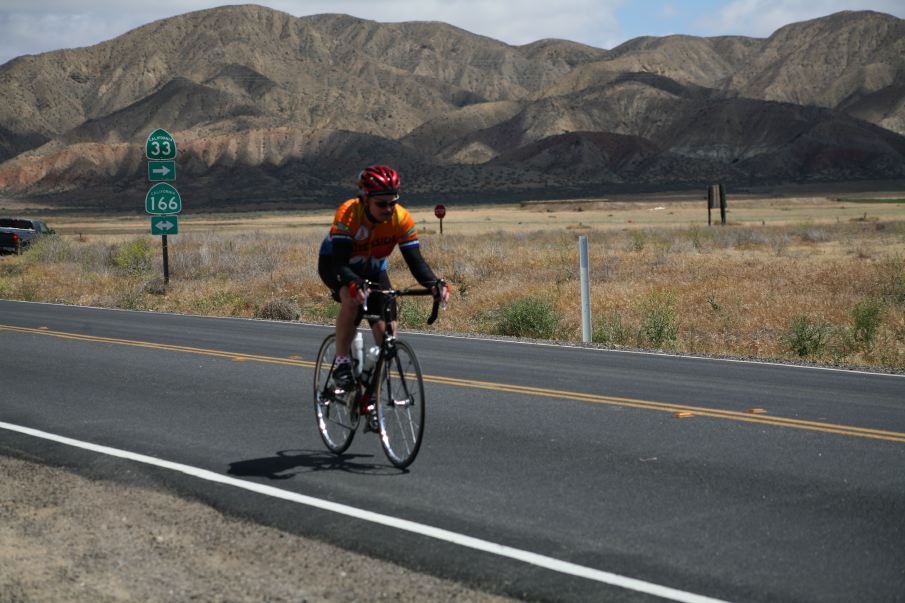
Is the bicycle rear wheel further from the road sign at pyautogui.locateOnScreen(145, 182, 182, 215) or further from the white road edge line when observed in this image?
the road sign at pyautogui.locateOnScreen(145, 182, 182, 215)

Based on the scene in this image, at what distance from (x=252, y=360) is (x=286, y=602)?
30.5 feet

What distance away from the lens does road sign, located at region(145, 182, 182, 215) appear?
28.8m

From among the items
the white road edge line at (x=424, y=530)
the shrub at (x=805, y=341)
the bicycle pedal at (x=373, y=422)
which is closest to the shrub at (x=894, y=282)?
the shrub at (x=805, y=341)

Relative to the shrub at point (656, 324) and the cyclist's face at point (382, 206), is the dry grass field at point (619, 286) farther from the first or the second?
the cyclist's face at point (382, 206)

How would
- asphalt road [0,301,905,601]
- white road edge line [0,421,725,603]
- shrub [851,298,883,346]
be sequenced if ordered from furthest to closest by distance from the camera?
shrub [851,298,883,346]
asphalt road [0,301,905,601]
white road edge line [0,421,725,603]

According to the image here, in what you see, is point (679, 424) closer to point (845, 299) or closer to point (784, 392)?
point (784, 392)

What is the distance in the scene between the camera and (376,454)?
29.3ft

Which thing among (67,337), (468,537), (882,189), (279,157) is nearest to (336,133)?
(279,157)

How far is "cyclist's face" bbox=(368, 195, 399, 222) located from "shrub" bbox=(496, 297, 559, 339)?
12.0 metres

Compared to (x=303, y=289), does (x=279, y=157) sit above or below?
above

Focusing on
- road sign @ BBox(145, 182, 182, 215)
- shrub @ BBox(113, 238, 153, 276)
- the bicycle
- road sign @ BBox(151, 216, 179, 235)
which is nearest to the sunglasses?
the bicycle

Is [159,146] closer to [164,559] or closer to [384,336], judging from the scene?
[384,336]

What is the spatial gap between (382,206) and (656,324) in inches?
471

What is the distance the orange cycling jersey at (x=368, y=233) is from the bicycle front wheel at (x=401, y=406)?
623mm
